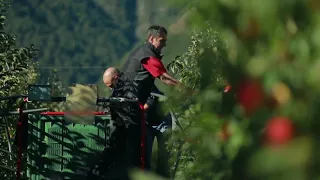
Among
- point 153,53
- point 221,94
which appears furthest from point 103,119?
point 221,94

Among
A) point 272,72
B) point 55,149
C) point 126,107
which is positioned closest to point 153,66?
point 126,107

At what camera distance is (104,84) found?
7395 millimetres

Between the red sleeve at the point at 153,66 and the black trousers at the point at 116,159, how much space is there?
1.94 ft

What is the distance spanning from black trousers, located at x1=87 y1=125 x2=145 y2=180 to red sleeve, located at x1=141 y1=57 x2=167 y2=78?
59 cm

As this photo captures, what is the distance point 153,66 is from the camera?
21.6 ft

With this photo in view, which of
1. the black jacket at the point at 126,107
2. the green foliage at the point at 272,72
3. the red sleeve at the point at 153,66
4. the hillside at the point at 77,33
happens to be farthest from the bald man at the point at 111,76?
the hillside at the point at 77,33

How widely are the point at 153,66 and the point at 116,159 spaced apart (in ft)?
3.19

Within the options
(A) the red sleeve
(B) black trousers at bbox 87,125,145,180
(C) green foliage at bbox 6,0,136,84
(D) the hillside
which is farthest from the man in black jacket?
(C) green foliage at bbox 6,0,136,84

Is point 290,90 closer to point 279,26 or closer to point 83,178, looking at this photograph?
point 279,26

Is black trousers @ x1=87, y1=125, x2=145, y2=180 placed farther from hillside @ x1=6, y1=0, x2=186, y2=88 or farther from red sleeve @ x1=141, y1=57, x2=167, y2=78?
hillside @ x1=6, y1=0, x2=186, y2=88

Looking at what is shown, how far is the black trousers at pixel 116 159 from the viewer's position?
693 centimetres

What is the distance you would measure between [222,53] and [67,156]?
5.14m

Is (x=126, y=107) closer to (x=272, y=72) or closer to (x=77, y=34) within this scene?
(x=272, y=72)

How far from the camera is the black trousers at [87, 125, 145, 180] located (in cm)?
693
